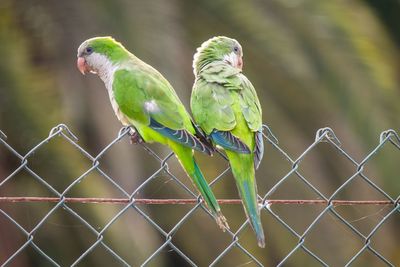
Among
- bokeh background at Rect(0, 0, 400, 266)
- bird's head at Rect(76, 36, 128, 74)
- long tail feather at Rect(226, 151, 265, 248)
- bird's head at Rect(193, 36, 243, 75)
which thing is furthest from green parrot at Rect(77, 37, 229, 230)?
bokeh background at Rect(0, 0, 400, 266)

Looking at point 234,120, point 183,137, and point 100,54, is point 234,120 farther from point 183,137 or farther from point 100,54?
point 100,54

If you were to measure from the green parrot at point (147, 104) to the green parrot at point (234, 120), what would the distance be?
0.08 meters

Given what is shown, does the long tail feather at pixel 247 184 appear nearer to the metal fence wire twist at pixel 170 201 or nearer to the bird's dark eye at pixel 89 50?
the metal fence wire twist at pixel 170 201

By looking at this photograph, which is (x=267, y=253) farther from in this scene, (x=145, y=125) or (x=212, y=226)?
(x=145, y=125)

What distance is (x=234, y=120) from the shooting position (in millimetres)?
4086

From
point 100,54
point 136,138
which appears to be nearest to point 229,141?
point 136,138

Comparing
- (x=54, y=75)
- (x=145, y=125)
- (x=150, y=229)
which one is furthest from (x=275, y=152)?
(x=145, y=125)

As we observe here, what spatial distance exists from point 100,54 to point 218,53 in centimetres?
62

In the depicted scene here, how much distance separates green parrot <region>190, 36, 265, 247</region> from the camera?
12.6ft

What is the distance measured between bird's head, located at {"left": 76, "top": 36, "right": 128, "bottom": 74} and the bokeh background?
1509mm

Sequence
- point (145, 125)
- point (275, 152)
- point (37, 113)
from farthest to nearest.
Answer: point (275, 152), point (37, 113), point (145, 125)

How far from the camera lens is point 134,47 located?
6.85m

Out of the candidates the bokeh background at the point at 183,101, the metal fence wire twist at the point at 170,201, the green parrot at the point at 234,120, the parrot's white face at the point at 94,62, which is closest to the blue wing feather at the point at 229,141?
the green parrot at the point at 234,120

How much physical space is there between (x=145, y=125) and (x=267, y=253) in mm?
4042
